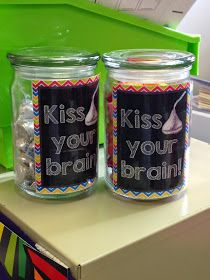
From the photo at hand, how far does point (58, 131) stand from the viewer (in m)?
0.49

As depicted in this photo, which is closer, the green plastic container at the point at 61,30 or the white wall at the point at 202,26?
the green plastic container at the point at 61,30

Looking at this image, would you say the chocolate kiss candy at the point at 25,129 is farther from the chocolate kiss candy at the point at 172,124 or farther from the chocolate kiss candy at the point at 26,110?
the chocolate kiss candy at the point at 172,124

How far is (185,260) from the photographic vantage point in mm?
497

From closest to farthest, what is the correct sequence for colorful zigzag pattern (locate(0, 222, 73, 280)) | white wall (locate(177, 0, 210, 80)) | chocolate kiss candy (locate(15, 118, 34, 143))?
colorful zigzag pattern (locate(0, 222, 73, 280))
chocolate kiss candy (locate(15, 118, 34, 143))
white wall (locate(177, 0, 210, 80))

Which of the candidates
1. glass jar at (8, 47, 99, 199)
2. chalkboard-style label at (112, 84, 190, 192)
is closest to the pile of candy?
glass jar at (8, 47, 99, 199)

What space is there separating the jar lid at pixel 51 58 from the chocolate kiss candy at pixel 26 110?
0.05 m

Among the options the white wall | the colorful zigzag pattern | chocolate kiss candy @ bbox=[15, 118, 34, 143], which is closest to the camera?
the colorful zigzag pattern

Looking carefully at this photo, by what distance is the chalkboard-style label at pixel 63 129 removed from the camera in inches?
19.1

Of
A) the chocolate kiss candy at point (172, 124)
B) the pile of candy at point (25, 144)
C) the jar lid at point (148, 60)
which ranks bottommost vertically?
the pile of candy at point (25, 144)

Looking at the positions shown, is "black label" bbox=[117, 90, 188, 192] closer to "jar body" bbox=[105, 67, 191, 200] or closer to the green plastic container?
"jar body" bbox=[105, 67, 191, 200]

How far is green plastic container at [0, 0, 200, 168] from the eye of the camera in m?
0.57

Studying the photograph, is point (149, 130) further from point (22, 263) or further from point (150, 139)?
point (22, 263)

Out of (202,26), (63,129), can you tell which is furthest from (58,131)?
(202,26)

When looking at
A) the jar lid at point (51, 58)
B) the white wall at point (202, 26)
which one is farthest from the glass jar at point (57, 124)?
the white wall at point (202, 26)
